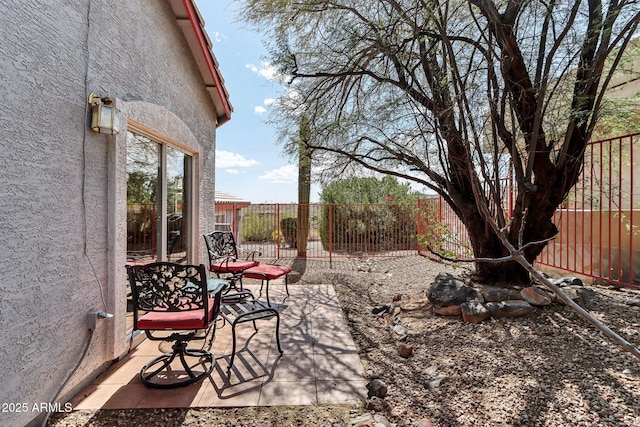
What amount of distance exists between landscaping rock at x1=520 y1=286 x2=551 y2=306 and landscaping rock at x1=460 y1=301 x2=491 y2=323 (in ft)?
2.03

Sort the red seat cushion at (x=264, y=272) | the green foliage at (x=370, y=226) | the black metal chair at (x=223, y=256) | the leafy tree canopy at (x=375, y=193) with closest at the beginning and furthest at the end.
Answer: the red seat cushion at (x=264, y=272) < the black metal chair at (x=223, y=256) < the green foliage at (x=370, y=226) < the leafy tree canopy at (x=375, y=193)

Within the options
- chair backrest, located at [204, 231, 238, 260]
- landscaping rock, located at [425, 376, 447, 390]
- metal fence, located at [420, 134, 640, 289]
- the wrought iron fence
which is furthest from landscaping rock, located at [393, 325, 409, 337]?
the wrought iron fence

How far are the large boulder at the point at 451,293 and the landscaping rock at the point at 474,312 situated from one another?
0.15 meters

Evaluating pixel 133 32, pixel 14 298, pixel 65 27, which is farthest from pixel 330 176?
pixel 14 298

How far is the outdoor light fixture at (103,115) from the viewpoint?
8.46 ft

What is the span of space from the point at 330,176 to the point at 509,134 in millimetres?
3464

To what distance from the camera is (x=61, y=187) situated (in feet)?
7.52

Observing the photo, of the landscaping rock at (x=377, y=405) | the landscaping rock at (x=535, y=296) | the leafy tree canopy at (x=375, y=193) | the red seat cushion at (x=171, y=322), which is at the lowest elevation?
the landscaping rock at (x=377, y=405)

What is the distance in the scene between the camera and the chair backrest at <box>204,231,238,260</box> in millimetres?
5218

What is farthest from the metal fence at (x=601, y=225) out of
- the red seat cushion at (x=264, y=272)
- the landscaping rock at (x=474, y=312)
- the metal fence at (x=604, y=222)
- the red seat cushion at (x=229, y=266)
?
the red seat cushion at (x=229, y=266)

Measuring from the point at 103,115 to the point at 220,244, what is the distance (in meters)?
3.31

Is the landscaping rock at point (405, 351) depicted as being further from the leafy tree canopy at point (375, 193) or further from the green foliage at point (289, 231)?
the leafy tree canopy at point (375, 193)

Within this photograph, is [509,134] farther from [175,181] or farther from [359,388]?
[175,181]

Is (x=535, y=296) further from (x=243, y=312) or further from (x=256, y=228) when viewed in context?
(x=256, y=228)
